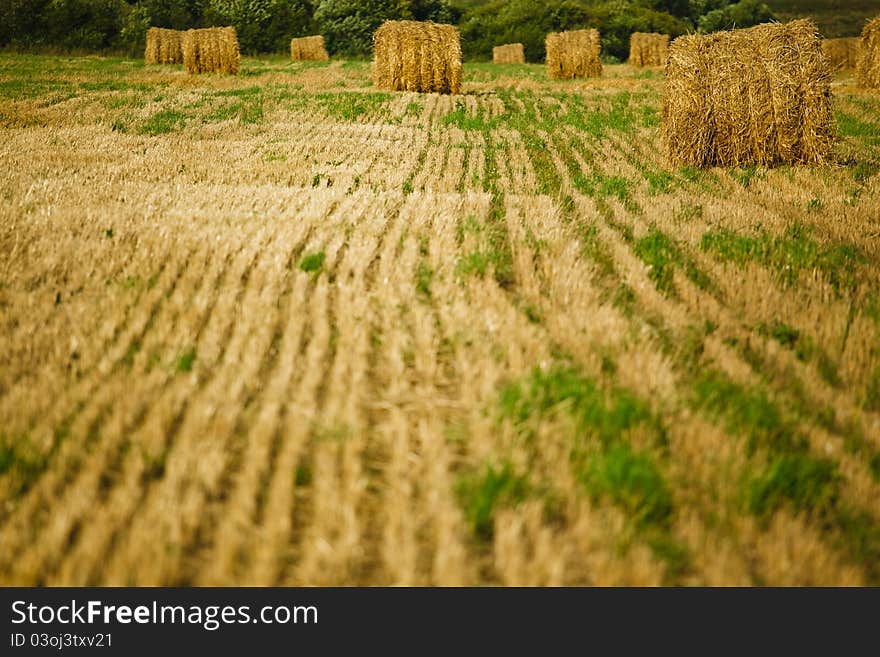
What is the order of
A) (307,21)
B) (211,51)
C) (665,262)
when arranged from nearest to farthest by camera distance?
1. (665,262)
2. (211,51)
3. (307,21)

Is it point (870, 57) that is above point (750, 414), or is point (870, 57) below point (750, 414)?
above

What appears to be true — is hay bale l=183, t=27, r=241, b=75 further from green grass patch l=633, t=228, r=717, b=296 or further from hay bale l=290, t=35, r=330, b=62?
green grass patch l=633, t=228, r=717, b=296

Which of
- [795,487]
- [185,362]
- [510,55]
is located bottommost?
[795,487]

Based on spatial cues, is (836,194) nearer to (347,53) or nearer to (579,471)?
(579,471)

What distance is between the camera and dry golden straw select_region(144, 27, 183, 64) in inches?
1405

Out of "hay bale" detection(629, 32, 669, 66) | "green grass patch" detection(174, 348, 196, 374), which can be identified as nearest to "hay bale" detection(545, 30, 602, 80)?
"hay bale" detection(629, 32, 669, 66)

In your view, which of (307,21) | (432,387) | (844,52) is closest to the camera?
(432,387)

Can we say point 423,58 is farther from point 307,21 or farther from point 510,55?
point 307,21

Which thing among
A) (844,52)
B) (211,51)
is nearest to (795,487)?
(211,51)

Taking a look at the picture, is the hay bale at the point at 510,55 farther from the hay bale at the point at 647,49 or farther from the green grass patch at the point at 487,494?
the green grass patch at the point at 487,494

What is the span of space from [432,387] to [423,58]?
812 inches

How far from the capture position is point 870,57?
850 inches
